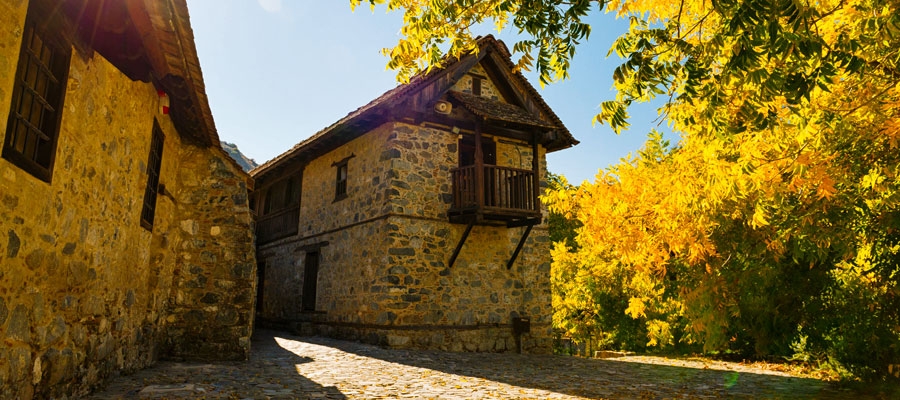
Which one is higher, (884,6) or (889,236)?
(884,6)

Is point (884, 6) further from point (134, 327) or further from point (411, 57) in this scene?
point (134, 327)

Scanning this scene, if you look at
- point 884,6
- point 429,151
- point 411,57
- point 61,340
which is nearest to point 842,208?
point 884,6

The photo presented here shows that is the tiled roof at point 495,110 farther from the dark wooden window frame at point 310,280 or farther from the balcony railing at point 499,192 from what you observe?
the dark wooden window frame at point 310,280

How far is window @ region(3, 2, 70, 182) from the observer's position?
3.15 m

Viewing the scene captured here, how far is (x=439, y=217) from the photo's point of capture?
38.4 feet

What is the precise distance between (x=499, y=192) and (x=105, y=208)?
8.01 meters

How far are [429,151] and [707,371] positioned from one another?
23.1 feet

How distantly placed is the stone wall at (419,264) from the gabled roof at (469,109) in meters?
0.57

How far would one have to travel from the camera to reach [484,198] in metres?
11.5

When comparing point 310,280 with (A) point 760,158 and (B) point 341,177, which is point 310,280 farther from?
(A) point 760,158

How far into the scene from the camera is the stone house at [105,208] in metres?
3.24

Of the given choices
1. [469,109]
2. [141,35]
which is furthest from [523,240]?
[141,35]

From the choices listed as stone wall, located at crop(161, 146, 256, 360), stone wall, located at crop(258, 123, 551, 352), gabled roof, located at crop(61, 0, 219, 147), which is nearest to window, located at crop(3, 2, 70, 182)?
gabled roof, located at crop(61, 0, 219, 147)

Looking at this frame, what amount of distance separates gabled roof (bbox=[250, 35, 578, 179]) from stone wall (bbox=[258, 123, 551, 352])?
569 mm
